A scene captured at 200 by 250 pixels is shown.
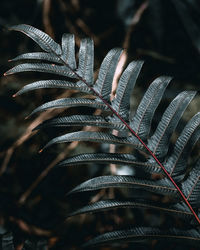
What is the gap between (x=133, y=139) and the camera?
1.84ft

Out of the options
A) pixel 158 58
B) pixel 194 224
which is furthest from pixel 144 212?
pixel 158 58

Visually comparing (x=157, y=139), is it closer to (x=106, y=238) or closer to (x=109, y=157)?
(x=109, y=157)

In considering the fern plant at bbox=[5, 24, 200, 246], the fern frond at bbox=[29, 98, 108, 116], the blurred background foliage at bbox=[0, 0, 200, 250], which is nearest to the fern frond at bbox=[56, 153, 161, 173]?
the fern plant at bbox=[5, 24, 200, 246]

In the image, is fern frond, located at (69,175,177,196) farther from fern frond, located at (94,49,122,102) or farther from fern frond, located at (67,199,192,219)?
fern frond, located at (94,49,122,102)

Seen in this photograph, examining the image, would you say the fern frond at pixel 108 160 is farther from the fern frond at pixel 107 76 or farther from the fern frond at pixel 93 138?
the fern frond at pixel 107 76

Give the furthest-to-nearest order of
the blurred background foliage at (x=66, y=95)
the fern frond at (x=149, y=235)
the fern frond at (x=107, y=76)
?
the blurred background foliage at (x=66, y=95), the fern frond at (x=107, y=76), the fern frond at (x=149, y=235)

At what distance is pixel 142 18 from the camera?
1822mm

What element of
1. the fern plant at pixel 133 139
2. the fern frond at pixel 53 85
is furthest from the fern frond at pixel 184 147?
the fern frond at pixel 53 85

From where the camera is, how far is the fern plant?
52 centimetres

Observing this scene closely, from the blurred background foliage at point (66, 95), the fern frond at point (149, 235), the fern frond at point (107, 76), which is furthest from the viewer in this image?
the blurred background foliage at point (66, 95)

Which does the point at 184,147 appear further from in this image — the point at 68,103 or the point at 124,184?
the point at 68,103

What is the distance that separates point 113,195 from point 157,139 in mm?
748

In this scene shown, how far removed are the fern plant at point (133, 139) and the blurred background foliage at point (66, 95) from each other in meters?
0.69

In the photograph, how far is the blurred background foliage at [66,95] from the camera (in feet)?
4.16
